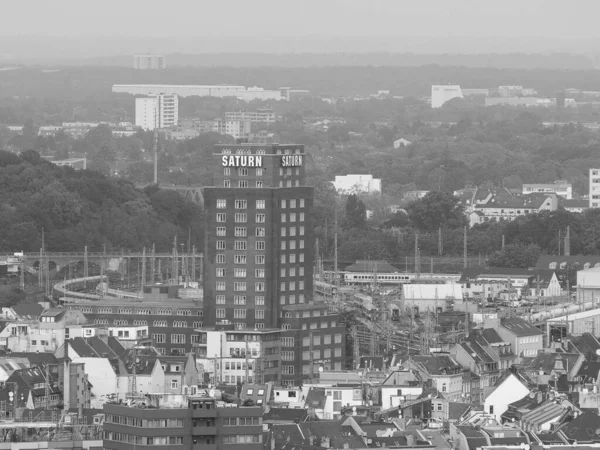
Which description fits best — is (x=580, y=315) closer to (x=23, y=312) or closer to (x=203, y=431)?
(x=23, y=312)

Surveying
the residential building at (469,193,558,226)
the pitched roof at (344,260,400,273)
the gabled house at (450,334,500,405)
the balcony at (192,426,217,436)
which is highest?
the balcony at (192,426,217,436)

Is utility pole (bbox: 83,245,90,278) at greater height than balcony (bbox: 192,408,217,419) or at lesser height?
lesser

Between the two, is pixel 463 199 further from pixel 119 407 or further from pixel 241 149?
pixel 119 407

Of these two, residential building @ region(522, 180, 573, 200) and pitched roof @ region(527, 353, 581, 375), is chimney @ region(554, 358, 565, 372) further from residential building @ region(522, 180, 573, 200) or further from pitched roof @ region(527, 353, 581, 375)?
residential building @ region(522, 180, 573, 200)

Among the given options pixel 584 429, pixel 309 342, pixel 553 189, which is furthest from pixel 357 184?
pixel 584 429

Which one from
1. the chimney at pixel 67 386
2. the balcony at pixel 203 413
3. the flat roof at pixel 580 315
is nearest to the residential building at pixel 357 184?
the flat roof at pixel 580 315

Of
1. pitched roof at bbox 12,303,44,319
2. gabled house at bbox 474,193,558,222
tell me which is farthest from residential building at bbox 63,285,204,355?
gabled house at bbox 474,193,558,222

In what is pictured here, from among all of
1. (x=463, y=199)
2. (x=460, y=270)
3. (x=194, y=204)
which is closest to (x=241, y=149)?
(x=460, y=270)
